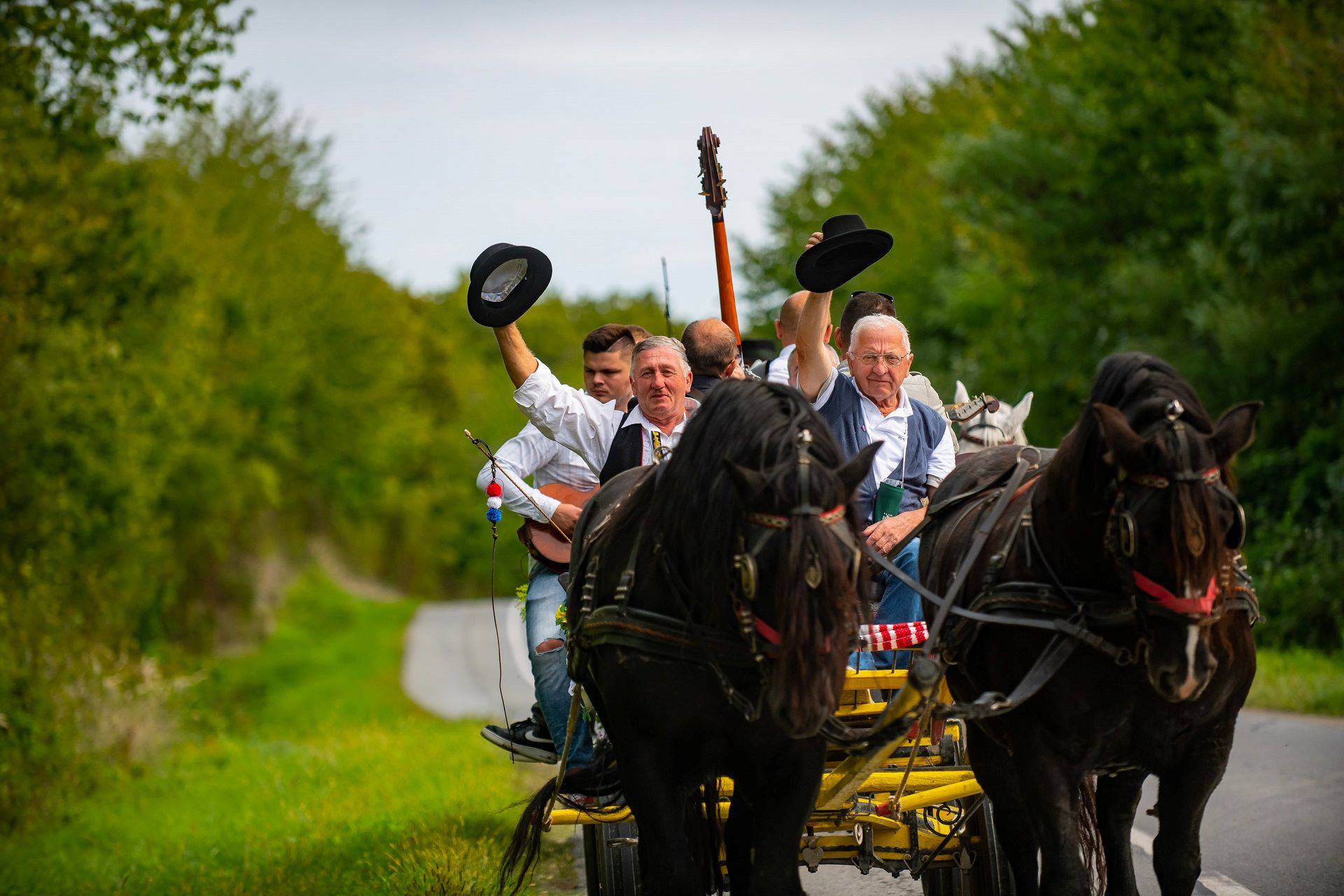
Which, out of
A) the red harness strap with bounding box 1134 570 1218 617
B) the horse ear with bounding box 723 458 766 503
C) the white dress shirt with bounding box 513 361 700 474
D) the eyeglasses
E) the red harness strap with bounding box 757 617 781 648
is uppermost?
the eyeglasses

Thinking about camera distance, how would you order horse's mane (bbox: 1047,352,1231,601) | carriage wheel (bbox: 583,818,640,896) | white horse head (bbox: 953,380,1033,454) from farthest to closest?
white horse head (bbox: 953,380,1033,454)
carriage wheel (bbox: 583,818,640,896)
horse's mane (bbox: 1047,352,1231,601)

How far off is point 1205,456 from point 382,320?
4049cm

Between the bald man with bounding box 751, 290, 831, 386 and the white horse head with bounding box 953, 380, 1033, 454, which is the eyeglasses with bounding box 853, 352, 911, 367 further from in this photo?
the white horse head with bounding box 953, 380, 1033, 454

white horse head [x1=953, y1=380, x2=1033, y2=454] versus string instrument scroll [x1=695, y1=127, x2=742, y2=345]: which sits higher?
string instrument scroll [x1=695, y1=127, x2=742, y2=345]

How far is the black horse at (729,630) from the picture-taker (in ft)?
13.5

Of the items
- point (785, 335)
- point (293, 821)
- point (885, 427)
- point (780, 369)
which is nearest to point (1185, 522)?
point (885, 427)

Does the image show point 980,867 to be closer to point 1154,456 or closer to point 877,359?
point 877,359

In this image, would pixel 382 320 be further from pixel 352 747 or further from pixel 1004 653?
pixel 1004 653

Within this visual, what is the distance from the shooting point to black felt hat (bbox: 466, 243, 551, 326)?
5.88 m

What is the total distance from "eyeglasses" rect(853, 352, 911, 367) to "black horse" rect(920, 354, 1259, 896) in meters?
0.89

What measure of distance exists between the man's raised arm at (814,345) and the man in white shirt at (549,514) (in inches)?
40.4

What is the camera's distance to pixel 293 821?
402 inches

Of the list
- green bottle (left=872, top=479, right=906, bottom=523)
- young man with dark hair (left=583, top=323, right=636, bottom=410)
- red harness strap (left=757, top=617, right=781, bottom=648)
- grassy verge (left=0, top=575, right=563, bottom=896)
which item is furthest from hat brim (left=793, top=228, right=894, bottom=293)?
grassy verge (left=0, top=575, right=563, bottom=896)

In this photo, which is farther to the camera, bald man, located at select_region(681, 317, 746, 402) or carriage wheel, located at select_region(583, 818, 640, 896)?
A: bald man, located at select_region(681, 317, 746, 402)
